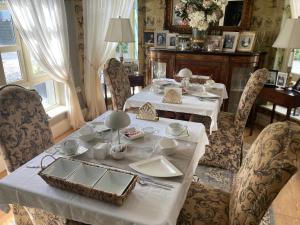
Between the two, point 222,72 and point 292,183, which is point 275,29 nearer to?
point 222,72

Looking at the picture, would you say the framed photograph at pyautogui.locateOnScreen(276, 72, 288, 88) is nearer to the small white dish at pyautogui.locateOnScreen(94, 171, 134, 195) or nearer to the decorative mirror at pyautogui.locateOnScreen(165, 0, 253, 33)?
the decorative mirror at pyautogui.locateOnScreen(165, 0, 253, 33)

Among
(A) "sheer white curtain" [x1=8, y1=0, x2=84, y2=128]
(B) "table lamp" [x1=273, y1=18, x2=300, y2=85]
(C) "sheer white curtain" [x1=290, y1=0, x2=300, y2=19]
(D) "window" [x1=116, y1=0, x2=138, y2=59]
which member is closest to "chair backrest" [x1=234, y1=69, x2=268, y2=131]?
(B) "table lamp" [x1=273, y1=18, x2=300, y2=85]

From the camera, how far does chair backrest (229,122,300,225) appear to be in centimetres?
90

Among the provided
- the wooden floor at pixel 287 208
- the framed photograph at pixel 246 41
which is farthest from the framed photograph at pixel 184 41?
the wooden floor at pixel 287 208

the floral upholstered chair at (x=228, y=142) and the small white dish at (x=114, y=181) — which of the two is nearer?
the small white dish at (x=114, y=181)

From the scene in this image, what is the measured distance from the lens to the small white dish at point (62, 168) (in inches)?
44.7

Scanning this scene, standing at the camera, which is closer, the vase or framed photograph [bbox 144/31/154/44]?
the vase

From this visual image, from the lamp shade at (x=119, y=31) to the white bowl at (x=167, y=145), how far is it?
1991 millimetres

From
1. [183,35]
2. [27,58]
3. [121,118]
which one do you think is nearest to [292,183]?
[121,118]

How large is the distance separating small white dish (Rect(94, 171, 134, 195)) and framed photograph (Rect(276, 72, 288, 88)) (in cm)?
275

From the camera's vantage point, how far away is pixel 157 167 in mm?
1257

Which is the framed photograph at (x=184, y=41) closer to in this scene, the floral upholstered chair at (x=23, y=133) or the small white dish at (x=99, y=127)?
the small white dish at (x=99, y=127)

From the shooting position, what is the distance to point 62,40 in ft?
9.73

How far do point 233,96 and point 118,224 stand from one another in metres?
2.95
